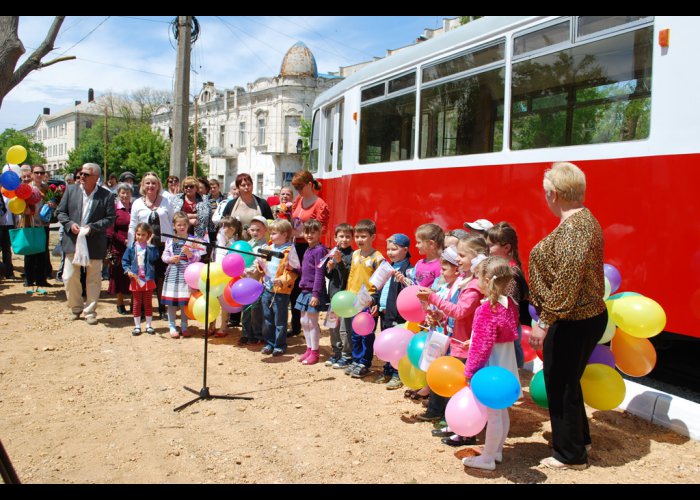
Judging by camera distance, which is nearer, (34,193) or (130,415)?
(130,415)

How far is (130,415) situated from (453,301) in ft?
9.03

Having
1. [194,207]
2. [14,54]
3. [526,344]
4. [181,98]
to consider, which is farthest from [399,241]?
[181,98]

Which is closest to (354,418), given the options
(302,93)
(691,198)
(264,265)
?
(264,265)

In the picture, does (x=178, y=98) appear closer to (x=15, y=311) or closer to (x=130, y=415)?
(x=15, y=311)

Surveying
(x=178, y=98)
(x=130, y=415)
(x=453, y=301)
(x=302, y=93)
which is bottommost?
(x=130, y=415)

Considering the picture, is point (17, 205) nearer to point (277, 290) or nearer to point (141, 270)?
point (141, 270)

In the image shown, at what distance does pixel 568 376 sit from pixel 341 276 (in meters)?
2.85

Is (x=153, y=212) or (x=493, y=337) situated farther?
(x=153, y=212)

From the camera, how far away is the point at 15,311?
8.98 meters

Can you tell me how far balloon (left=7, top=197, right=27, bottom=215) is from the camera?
10094mm

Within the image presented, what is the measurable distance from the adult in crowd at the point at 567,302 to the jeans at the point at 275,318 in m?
3.46

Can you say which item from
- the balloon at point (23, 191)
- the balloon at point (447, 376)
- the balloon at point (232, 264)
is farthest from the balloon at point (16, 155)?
the balloon at point (447, 376)

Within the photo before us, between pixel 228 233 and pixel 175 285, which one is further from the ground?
pixel 228 233

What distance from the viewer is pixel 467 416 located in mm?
3750
